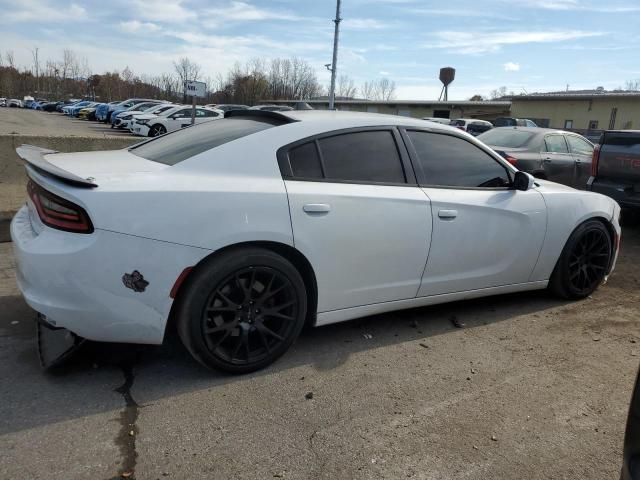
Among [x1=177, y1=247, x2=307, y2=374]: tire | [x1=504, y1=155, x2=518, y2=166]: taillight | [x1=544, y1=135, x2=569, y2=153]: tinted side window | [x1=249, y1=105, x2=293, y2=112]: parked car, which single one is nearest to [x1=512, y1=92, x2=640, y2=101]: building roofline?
[x1=249, y1=105, x2=293, y2=112]: parked car

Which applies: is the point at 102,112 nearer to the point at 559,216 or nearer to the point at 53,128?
the point at 53,128

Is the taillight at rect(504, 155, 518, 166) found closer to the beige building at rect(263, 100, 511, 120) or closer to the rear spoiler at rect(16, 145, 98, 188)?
the rear spoiler at rect(16, 145, 98, 188)

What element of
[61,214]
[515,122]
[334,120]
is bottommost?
[61,214]

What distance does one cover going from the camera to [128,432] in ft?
8.36

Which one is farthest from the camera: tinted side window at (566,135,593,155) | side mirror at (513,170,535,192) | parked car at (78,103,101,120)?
parked car at (78,103,101,120)

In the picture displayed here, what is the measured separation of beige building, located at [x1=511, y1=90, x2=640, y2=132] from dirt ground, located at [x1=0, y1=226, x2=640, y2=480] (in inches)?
1404

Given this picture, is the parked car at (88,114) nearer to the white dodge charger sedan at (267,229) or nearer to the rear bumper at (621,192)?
the rear bumper at (621,192)

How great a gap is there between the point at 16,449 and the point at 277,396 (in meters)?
1.29

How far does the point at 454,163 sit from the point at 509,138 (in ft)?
19.2

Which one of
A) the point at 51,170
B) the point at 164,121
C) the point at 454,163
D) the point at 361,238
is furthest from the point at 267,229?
the point at 164,121

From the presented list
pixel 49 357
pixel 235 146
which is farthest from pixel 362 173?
pixel 49 357

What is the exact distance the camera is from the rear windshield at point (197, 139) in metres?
3.27

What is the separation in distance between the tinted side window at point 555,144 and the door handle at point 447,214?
6142 millimetres

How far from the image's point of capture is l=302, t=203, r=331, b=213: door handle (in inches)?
123
